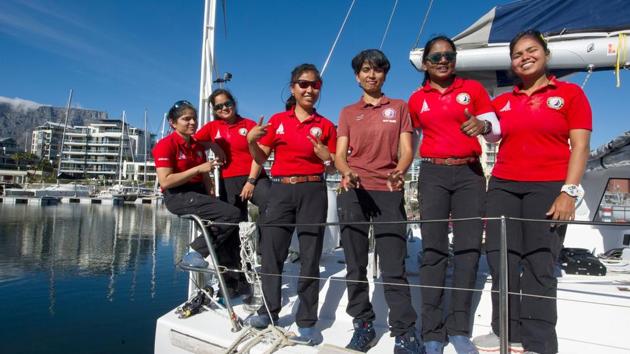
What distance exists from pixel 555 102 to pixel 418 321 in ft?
6.32

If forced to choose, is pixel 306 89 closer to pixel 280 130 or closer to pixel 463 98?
pixel 280 130

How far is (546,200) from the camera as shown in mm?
2580

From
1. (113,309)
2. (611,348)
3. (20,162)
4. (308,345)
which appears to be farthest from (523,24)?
(20,162)

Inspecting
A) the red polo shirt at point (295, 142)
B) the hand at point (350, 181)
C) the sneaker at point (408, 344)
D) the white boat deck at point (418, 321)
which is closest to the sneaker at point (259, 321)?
the white boat deck at point (418, 321)

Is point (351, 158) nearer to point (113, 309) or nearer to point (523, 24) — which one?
point (523, 24)

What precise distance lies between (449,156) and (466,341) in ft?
4.18

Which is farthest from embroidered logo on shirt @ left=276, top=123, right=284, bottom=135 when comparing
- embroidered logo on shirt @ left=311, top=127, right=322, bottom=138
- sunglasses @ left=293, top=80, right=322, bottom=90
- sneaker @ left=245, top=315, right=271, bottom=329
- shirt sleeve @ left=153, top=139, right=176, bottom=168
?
sneaker @ left=245, top=315, right=271, bottom=329

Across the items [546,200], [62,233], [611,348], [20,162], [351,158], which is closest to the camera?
[546,200]

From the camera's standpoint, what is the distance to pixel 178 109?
398cm

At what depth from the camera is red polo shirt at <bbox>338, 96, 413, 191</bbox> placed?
9.78 feet

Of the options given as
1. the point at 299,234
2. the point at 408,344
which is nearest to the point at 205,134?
the point at 299,234

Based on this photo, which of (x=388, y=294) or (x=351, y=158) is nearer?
(x=388, y=294)

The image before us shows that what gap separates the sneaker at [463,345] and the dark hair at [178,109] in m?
3.13

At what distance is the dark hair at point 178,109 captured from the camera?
157 inches
